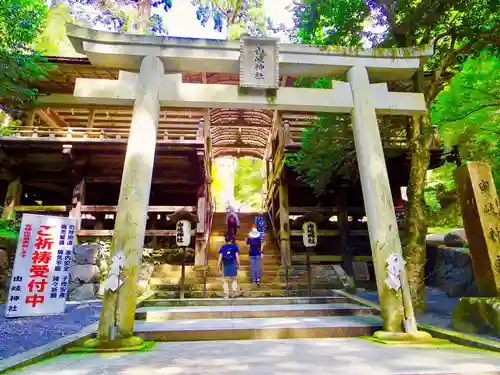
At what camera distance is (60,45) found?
16.3 m

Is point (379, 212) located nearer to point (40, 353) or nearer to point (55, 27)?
point (40, 353)

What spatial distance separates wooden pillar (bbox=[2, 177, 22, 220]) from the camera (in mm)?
10148

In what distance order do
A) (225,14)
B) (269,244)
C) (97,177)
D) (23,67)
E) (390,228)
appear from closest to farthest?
(390,228) → (23,67) → (97,177) → (269,244) → (225,14)

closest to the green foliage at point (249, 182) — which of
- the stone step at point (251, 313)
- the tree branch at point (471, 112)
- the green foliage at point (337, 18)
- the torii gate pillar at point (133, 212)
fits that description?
the green foliage at point (337, 18)

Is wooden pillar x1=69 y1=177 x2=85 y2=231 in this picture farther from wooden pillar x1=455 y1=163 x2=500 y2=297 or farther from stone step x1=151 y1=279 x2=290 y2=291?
wooden pillar x1=455 y1=163 x2=500 y2=297

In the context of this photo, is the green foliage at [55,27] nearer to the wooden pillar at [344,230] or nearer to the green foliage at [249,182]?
the wooden pillar at [344,230]

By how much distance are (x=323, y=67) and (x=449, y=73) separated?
18.0ft

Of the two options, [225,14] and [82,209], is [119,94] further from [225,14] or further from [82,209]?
[225,14]

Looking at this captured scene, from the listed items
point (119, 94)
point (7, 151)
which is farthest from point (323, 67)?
point (7, 151)

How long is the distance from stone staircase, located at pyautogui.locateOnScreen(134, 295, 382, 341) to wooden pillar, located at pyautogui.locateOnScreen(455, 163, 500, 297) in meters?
1.73

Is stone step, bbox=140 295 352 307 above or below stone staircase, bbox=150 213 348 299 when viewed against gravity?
below

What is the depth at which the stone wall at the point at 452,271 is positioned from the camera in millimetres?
7867

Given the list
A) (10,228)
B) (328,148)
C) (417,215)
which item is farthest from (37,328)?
(417,215)

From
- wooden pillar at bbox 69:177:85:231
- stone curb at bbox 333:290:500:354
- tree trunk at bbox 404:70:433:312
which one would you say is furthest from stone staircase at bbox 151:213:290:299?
stone curb at bbox 333:290:500:354
